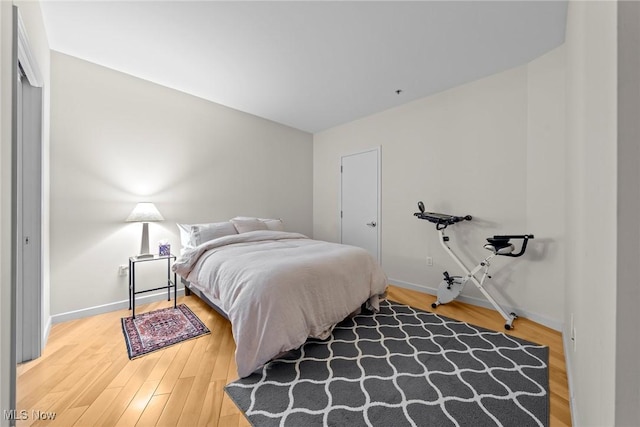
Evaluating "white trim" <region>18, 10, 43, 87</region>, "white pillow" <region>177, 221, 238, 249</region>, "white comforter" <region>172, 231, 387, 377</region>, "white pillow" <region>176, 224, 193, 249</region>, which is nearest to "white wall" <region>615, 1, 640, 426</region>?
"white comforter" <region>172, 231, 387, 377</region>

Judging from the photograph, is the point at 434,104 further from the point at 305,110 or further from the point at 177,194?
the point at 177,194

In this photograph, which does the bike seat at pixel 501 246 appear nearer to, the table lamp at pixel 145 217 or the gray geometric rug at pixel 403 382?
the gray geometric rug at pixel 403 382

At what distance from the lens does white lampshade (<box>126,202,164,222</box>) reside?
2600mm

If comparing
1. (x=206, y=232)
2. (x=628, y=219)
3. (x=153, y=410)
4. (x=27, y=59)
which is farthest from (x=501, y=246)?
(x=27, y=59)

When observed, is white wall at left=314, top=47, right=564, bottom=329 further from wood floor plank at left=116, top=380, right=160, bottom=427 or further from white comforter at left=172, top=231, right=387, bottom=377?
wood floor plank at left=116, top=380, right=160, bottom=427

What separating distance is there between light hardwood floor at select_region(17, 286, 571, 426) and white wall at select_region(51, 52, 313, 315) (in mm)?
606

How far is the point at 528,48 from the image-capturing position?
2287 mm

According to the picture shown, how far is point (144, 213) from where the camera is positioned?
2.65 metres

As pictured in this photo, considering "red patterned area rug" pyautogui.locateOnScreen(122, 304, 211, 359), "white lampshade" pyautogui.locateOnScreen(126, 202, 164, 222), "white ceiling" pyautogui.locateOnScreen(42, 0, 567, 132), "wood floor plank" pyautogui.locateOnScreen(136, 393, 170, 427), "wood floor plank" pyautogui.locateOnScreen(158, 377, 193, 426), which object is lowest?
"wood floor plank" pyautogui.locateOnScreen(136, 393, 170, 427)

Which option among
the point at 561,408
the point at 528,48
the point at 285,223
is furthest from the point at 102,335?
the point at 528,48

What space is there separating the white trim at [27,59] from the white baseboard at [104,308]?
2.02 metres

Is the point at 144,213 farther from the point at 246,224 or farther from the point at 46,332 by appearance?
the point at 46,332

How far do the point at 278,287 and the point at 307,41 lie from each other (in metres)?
2.09

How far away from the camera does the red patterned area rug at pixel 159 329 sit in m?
2.01
